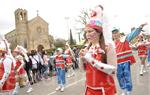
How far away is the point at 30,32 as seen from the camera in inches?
3760

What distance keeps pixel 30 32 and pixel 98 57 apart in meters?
90.8

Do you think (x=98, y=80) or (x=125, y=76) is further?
(x=125, y=76)

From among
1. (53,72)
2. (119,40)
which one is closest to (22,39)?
(53,72)

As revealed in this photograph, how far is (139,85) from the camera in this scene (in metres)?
12.9

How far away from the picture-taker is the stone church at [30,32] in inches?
3509

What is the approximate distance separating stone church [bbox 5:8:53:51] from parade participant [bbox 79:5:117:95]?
81.1 metres

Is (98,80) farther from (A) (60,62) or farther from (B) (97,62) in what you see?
(A) (60,62)

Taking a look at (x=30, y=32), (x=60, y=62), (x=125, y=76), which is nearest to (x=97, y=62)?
(x=125, y=76)

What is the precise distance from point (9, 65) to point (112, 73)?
2763mm

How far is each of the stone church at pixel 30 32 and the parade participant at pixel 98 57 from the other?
8113 cm

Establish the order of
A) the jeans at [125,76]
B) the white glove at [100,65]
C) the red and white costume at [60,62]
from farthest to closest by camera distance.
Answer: the red and white costume at [60,62] < the jeans at [125,76] < the white glove at [100,65]

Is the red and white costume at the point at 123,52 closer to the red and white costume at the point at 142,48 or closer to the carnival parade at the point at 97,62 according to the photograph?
the carnival parade at the point at 97,62

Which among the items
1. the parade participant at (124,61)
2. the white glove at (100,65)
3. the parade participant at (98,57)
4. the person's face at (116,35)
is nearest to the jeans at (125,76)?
the parade participant at (124,61)

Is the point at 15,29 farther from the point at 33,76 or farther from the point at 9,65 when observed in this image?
the point at 9,65
